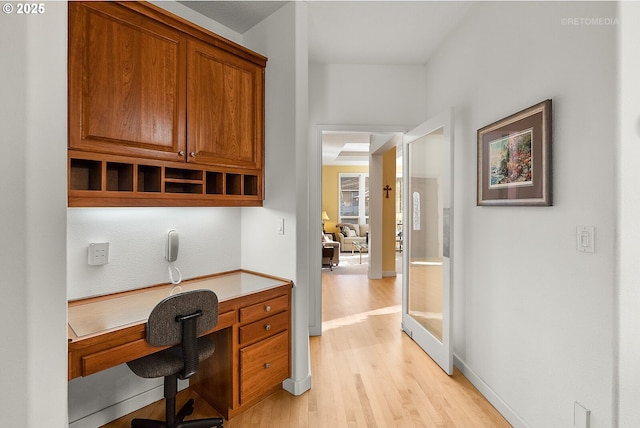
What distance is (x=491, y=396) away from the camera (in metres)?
2.20

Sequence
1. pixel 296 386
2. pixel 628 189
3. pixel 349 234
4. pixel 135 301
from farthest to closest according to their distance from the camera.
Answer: pixel 349 234 < pixel 296 386 < pixel 135 301 < pixel 628 189

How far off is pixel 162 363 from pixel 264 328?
646 millimetres

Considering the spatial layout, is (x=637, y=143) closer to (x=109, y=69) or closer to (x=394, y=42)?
(x=394, y=42)

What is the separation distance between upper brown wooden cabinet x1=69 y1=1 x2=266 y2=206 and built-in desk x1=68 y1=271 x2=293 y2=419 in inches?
22.1

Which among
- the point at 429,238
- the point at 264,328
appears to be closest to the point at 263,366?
the point at 264,328

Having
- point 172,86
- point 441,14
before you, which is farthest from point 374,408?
point 441,14

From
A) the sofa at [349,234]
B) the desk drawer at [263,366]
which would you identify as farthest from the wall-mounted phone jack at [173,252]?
the sofa at [349,234]

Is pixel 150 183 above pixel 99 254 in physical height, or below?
above

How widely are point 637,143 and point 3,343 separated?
2.44 meters

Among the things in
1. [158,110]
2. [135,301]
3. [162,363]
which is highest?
[158,110]

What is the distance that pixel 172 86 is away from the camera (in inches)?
76.0

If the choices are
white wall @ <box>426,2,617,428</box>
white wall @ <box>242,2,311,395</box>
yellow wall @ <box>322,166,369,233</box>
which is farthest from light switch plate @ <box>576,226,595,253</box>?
yellow wall @ <box>322,166,369,233</box>

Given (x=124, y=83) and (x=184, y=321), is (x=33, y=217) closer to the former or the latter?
(x=184, y=321)

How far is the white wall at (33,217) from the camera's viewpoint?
1102 mm
